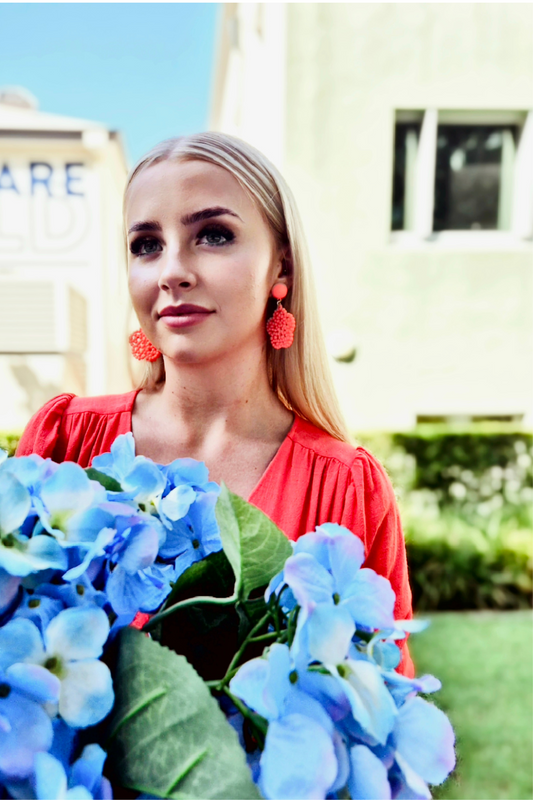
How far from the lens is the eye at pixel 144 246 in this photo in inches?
31.6

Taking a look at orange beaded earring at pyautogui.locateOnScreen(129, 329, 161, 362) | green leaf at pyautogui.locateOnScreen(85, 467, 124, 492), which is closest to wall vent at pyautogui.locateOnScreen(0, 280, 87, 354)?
orange beaded earring at pyautogui.locateOnScreen(129, 329, 161, 362)

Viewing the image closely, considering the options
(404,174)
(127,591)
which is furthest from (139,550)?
(404,174)

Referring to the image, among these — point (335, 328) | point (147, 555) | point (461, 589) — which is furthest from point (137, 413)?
point (335, 328)

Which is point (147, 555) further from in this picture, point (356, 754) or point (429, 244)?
point (429, 244)

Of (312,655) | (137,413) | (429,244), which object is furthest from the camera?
(429,244)

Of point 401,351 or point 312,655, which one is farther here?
point 401,351

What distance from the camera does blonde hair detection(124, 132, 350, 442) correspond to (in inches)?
32.8

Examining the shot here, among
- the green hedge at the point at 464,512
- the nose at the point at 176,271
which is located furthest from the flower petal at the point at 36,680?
the green hedge at the point at 464,512

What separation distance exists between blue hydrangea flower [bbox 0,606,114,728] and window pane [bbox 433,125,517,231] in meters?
4.33

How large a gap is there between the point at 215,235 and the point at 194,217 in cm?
4

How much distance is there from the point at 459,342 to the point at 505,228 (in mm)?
887

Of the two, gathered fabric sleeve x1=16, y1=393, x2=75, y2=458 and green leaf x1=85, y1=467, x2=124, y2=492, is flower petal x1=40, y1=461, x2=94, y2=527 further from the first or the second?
gathered fabric sleeve x1=16, y1=393, x2=75, y2=458

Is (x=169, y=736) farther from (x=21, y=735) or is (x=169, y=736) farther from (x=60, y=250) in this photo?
(x=60, y=250)

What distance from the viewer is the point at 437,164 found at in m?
4.23
